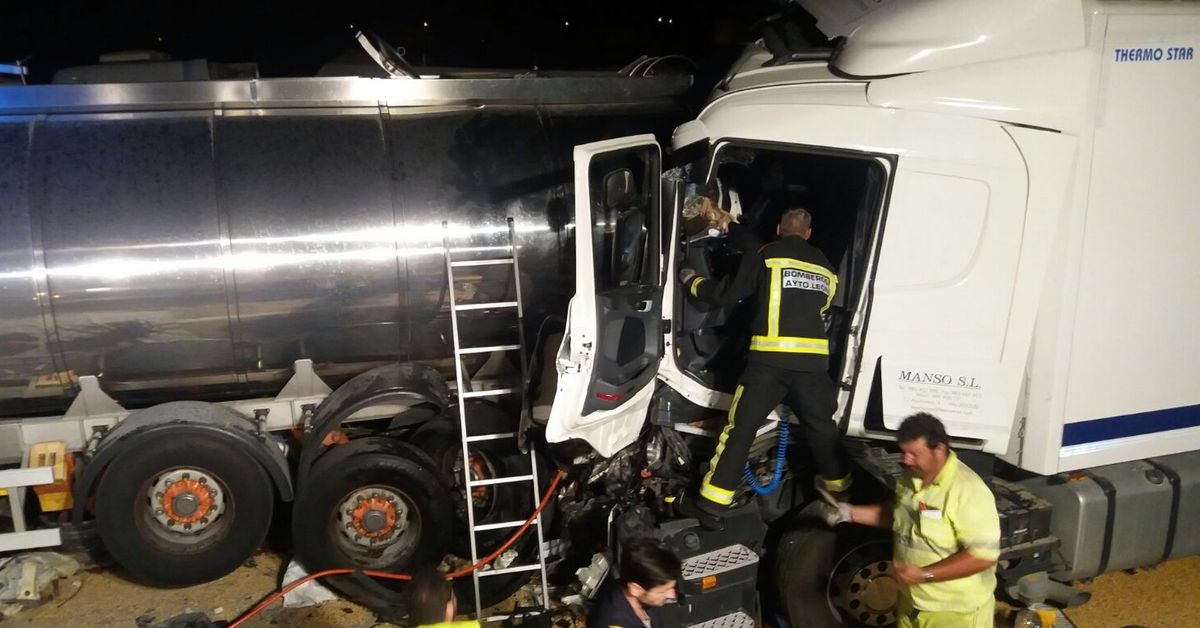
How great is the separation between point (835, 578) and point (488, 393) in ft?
6.68

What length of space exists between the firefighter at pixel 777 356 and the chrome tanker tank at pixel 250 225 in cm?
121

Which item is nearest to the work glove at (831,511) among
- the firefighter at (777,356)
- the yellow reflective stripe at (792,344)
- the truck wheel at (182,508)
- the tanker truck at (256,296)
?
the firefighter at (777,356)

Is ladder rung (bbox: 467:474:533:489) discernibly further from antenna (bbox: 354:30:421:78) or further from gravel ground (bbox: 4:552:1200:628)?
antenna (bbox: 354:30:421:78)

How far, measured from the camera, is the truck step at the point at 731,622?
409 cm

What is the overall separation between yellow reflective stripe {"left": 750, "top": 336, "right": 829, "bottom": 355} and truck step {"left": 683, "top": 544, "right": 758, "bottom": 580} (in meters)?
0.99

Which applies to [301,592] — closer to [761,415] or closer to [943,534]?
[761,415]

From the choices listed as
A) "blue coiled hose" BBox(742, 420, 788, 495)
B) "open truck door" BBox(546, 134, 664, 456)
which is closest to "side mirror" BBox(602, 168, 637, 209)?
"open truck door" BBox(546, 134, 664, 456)

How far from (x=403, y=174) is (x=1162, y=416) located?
4.19 meters

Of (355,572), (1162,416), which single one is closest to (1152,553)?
(1162,416)

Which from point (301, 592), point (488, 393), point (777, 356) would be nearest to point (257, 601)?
point (301, 592)

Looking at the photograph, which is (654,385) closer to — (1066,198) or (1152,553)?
(1066,198)

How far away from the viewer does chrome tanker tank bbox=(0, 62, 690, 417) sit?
4.41 m

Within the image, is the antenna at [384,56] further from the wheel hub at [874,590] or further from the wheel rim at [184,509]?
the wheel hub at [874,590]

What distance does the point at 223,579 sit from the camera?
4.97m
